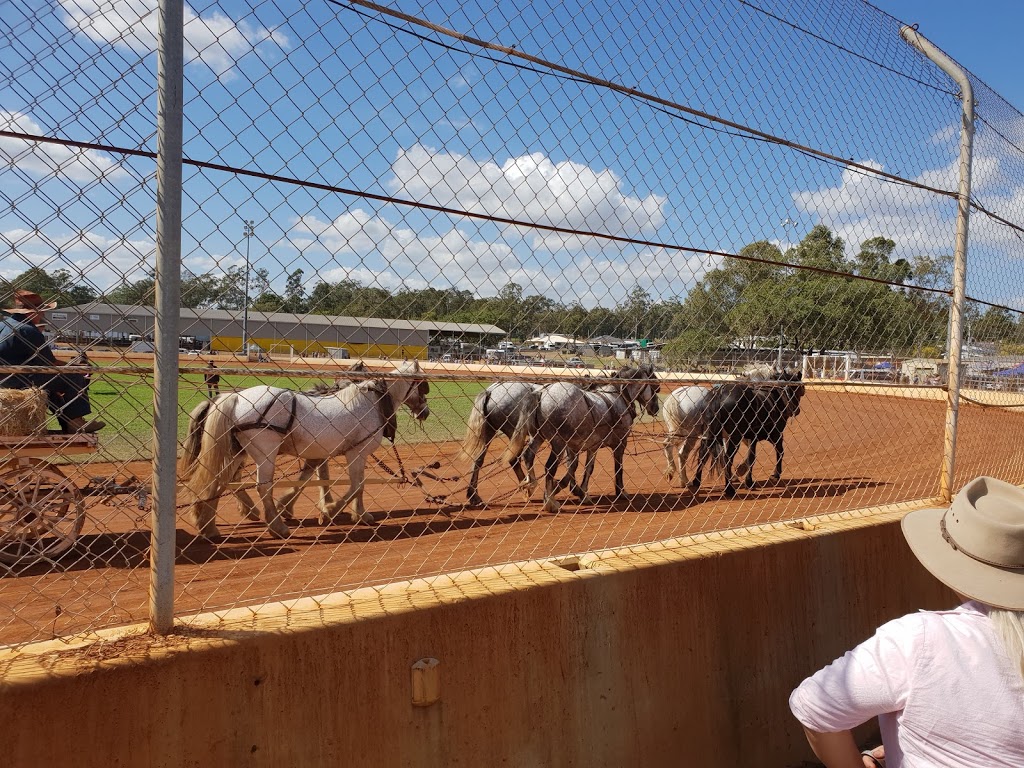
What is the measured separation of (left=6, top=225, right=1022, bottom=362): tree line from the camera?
2.44 meters

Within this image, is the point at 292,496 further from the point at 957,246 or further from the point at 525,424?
the point at 957,246

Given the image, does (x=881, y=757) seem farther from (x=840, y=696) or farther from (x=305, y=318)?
(x=305, y=318)

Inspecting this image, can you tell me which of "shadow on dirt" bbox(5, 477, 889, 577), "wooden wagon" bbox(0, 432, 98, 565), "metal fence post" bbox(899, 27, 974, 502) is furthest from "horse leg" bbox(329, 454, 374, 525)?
"metal fence post" bbox(899, 27, 974, 502)

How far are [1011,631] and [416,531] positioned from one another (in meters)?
6.30

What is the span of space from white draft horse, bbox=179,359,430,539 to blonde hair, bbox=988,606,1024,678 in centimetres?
495

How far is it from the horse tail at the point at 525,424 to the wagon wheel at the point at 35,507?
4902 mm

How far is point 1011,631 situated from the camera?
1.79 meters

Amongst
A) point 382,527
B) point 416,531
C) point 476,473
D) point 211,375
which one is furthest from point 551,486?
point 211,375

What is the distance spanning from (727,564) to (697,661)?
0.49 m

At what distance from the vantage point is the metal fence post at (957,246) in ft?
16.6

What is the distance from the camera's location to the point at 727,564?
3406mm

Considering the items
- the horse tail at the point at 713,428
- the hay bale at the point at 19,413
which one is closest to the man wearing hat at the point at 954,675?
the hay bale at the point at 19,413

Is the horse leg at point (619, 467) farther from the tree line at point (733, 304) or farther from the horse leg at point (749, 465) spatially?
the tree line at point (733, 304)

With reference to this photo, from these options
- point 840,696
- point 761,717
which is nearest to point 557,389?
point 761,717
